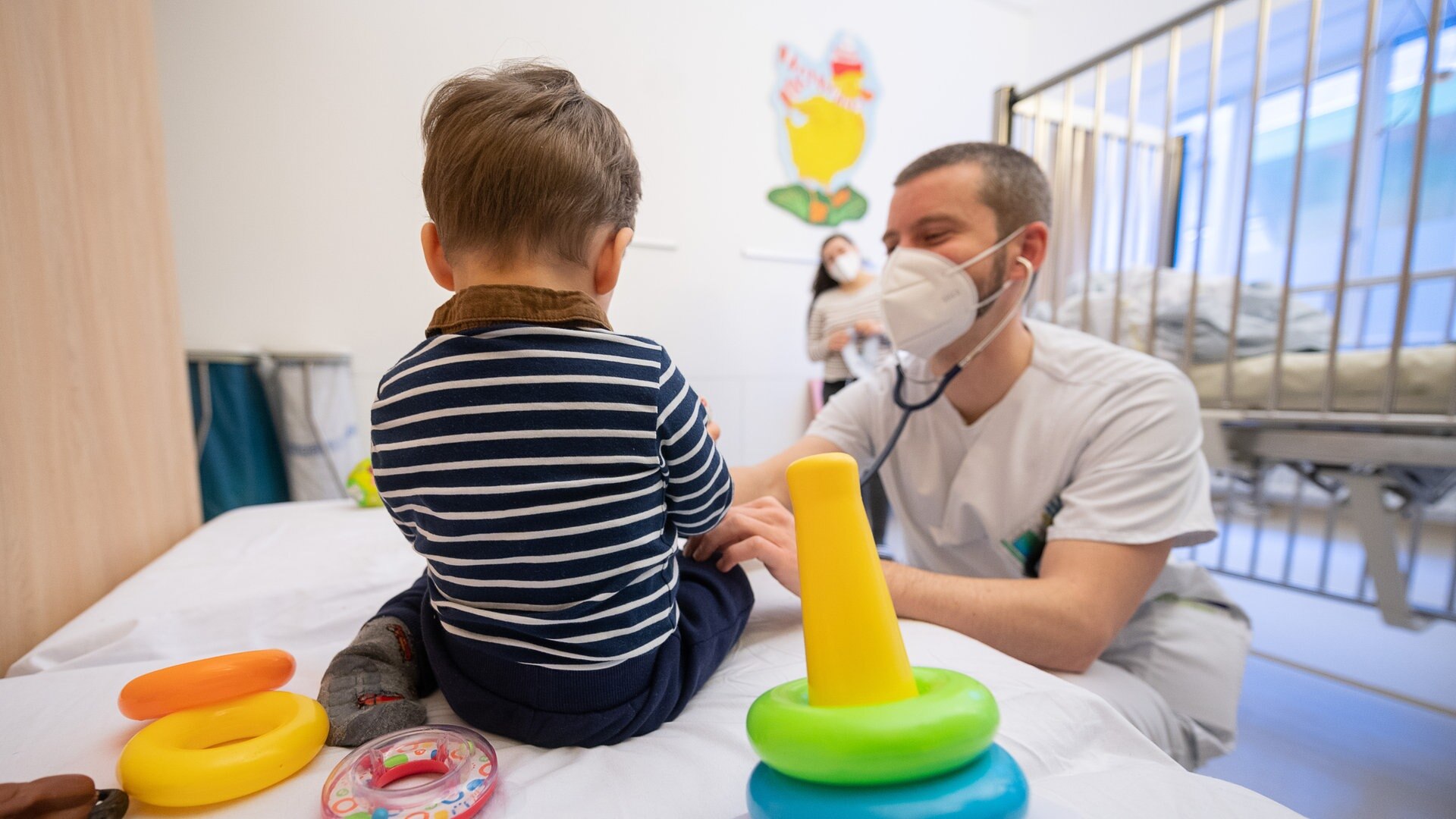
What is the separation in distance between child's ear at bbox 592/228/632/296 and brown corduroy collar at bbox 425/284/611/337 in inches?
2.2

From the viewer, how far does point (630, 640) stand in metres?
0.54

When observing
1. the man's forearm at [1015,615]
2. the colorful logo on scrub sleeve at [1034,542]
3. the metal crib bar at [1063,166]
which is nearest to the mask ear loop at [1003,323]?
the colorful logo on scrub sleeve at [1034,542]

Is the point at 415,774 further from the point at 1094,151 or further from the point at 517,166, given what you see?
the point at 1094,151

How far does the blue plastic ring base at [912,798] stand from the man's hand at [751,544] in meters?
0.36

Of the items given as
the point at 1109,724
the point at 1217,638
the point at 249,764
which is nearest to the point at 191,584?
the point at 249,764

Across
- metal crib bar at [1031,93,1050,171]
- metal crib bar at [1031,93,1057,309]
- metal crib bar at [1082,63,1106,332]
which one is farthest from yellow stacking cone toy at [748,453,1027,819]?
metal crib bar at [1031,93,1050,171]

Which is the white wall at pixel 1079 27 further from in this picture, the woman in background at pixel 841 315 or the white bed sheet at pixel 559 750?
the white bed sheet at pixel 559 750

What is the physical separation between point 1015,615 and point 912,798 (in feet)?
1.56

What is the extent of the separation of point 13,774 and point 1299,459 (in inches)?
72.9

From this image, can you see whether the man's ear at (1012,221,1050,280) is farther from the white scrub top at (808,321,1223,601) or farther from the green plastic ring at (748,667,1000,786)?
the green plastic ring at (748,667,1000,786)

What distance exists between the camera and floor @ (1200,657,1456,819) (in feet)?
3.26

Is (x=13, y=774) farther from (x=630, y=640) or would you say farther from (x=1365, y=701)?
(x=1365, y=701)

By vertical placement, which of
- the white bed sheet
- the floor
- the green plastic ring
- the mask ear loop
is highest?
the mask ear loop

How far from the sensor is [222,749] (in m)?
0.45
